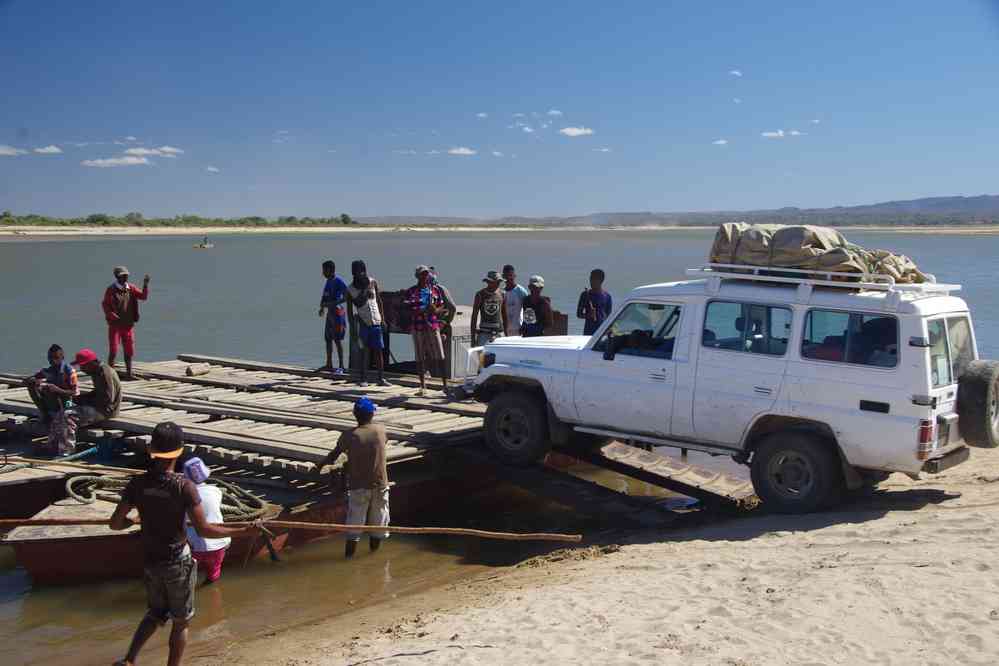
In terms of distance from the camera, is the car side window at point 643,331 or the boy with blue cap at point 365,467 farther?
the car side window at point 643,331

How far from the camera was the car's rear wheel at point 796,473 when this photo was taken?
819cm

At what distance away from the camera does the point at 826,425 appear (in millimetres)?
8133

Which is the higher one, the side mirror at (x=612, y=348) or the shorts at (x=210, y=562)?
the side mirror at (x=612, y=348)

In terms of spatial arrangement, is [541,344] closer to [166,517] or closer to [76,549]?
[76,549]

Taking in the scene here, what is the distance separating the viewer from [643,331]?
9180 millimetres

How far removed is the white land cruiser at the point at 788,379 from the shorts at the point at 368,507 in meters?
1.75

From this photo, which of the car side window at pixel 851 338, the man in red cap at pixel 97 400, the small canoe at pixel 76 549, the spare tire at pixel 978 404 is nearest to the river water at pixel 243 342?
the small canoe at pixel 76 549

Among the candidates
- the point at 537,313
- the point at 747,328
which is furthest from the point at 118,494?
the point at 747,328

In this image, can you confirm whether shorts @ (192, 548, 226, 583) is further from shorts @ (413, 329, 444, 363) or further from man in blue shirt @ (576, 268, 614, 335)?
man in blue shirt @ (576, 268, 614, 335)

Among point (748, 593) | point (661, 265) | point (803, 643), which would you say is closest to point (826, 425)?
point (748, 593)

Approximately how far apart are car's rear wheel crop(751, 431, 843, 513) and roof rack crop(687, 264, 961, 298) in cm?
127

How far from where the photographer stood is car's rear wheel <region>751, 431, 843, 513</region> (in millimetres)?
8188

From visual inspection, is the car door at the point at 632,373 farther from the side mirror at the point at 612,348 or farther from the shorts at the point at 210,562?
the shorts at the point at 210,562

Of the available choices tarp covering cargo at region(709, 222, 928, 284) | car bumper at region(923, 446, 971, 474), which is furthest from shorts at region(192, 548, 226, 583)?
car bumper at region(923, 446, 971, 474)
